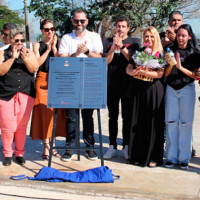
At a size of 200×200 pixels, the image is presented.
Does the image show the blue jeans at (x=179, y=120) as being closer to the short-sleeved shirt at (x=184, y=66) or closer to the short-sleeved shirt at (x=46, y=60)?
the short-sleeved shirt at (x=184, y=66)

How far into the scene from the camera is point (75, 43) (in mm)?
5422

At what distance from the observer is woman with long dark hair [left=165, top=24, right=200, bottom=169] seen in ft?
16.3

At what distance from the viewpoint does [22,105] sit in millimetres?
5320

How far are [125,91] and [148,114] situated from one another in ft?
1.98

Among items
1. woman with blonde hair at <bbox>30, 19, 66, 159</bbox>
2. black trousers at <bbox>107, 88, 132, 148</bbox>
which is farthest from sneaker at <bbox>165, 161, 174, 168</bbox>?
woman with blonde hair at <bbox>30, 19, 66, 159</bbox>

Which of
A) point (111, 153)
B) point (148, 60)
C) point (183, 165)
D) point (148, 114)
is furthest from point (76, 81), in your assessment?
point (183, 165)

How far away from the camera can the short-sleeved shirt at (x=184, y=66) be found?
4941mm

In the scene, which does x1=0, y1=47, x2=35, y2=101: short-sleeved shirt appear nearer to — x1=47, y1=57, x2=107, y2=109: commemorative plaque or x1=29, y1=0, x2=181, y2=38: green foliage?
x1=47, y1=57, x2=107, y2=109: commemorative plaque

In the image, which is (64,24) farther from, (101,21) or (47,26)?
(47,26)

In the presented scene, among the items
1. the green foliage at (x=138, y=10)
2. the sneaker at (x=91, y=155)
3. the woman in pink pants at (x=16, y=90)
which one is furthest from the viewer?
the green foliage at (x=138, y=10)

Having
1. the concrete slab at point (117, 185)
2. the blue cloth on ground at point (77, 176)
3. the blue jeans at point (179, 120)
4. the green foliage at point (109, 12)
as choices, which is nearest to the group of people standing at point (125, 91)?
the blue jeans at point (179, 120)

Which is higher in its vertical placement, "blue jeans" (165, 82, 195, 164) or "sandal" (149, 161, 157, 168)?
"blue jeans" (165, 82, 195, 164)

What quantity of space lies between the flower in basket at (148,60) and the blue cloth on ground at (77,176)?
1.51 meters

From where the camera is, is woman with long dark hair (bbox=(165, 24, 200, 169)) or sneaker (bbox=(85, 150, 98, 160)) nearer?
woman with long dark hair (bbox=(165, 24, 200, 169))
